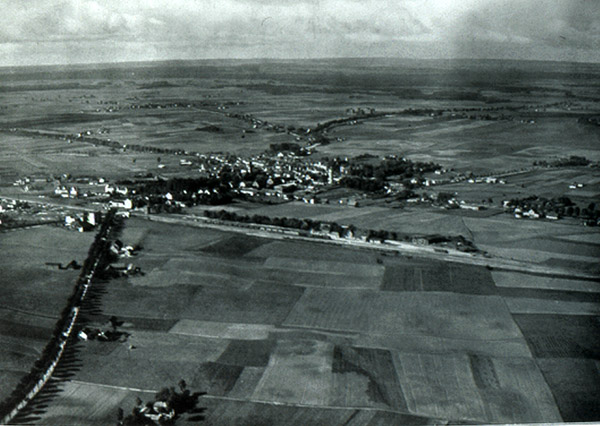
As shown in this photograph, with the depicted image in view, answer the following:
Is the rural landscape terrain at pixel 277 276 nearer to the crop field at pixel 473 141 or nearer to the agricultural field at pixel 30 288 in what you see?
the agricultural field at pixel 30 288

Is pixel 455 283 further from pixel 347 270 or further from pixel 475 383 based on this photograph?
pixel 475 383

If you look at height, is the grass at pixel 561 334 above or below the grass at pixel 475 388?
above

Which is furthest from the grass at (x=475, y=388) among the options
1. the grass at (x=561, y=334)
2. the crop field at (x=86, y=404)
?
the crop field at (x=86, y=404)

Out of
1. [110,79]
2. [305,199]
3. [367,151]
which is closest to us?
[305,199]

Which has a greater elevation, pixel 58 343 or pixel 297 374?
pixel 58 343

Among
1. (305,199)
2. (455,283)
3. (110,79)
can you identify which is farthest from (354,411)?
Result: (110,79)

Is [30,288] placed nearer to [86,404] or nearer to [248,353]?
[86,404]

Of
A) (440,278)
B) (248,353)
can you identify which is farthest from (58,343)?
(440,278)
